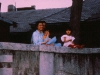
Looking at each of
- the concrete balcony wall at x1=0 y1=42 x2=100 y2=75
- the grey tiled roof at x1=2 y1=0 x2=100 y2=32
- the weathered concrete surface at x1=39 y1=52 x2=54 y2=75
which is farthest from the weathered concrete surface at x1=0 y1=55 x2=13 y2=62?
the grey tiled roof at x1=2 y1=0 x2=100 y2=32

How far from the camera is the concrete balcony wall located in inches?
217

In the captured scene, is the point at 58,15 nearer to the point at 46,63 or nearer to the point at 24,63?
the point at 46,63

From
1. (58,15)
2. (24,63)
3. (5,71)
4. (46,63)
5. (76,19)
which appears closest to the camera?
(5,71)

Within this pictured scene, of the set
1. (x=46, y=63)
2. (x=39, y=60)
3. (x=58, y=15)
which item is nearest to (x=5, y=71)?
(x=39, y=60)

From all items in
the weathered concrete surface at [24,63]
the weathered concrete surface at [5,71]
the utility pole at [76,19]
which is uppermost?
the utility pole at [76,19]

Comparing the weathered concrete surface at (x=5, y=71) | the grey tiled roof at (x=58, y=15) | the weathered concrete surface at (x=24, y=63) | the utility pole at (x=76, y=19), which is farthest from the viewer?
the grey tiled roof at (x=58, y=15)

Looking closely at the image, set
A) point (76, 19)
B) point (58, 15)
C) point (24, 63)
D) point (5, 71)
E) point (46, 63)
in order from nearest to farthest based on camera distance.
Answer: point (5, 71)
point (24, 63)
point (46, 63)
point (76, 19)
point (58, 15)

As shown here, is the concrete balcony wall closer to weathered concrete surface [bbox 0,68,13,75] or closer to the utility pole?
weathered concrete surface [bbox 0,68,13,75]

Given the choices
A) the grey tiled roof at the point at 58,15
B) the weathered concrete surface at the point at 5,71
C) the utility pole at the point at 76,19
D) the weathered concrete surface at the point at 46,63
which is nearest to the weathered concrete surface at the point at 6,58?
the weathered concrete surface at the point at 5,71

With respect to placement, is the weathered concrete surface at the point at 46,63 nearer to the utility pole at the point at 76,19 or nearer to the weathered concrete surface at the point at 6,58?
the weathered concrete surface at the point at 6,58

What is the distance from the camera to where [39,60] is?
18.6 feet

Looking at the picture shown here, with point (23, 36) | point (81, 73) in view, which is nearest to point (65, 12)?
point (23, 36)

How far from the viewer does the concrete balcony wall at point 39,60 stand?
5516 millimetres

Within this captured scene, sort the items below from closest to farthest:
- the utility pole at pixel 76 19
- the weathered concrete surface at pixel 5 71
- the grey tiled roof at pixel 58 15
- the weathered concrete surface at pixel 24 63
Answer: the weathered concrete surface at pixel 5 71 → the weathered concrete surface at pixel 24 63 → the utility pole at pixel 76 19 → the grey tiled roof at pixel 58 15
